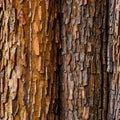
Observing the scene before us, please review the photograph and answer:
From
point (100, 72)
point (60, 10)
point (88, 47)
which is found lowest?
point (100, 72)

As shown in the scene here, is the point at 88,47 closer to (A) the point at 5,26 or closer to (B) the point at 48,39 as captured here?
(B) the point at 48,39

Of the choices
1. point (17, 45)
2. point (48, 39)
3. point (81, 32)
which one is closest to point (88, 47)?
point (81, 32)

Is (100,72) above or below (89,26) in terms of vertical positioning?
below

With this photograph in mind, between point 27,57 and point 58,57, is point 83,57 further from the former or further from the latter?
point 27,57

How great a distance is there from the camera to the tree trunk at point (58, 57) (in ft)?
4.95

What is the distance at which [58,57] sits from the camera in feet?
5.20

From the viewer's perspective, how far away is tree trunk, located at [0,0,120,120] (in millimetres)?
1509

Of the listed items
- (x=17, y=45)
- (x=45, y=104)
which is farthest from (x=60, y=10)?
(x=45, y=104)

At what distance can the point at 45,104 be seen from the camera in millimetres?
1553

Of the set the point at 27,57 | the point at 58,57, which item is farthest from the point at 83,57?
the point at 27,57

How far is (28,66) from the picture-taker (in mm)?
1522

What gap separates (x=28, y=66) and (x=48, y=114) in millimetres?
243

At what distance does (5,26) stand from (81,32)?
1.12ft

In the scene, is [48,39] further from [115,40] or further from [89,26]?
[115,40]
